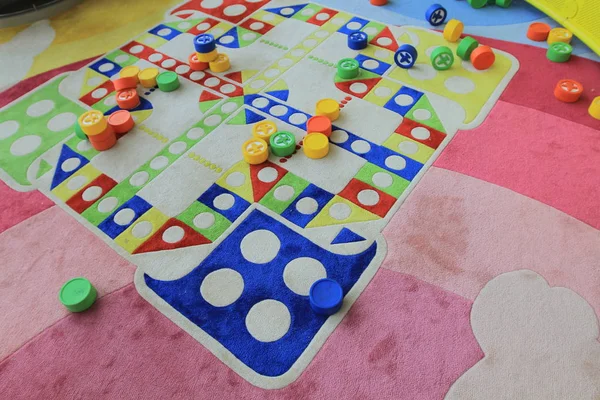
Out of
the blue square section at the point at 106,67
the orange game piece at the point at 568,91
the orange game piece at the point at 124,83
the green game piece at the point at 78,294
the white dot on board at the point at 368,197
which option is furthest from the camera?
the blue square section at the point at 106,67

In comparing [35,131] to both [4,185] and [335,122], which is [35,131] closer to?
[4,185]

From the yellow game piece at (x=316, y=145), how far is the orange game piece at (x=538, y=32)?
43.3 inches

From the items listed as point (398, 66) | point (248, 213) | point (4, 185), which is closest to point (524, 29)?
point (398, 66)

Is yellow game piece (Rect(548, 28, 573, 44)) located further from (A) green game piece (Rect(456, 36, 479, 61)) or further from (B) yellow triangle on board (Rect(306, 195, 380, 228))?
(B) yellow triangle on board (Rect(306, 195, 380, 228))

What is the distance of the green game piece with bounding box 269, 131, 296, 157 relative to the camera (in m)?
1.64

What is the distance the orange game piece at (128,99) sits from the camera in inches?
74.3

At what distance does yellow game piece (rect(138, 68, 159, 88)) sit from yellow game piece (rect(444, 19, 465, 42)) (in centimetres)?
124

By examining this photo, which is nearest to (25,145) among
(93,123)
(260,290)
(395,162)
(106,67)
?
(93,123)

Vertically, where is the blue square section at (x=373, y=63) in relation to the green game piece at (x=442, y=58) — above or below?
below

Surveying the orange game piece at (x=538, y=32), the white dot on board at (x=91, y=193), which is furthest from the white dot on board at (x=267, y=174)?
the orange game piece at (x=538, y=32)

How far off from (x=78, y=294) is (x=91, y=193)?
0.41m

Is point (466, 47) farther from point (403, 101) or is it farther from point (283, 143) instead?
point (283, 143)

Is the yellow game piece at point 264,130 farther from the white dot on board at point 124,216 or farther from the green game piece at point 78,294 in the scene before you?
the green game piece at point 78,294

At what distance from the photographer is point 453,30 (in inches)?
80.0
